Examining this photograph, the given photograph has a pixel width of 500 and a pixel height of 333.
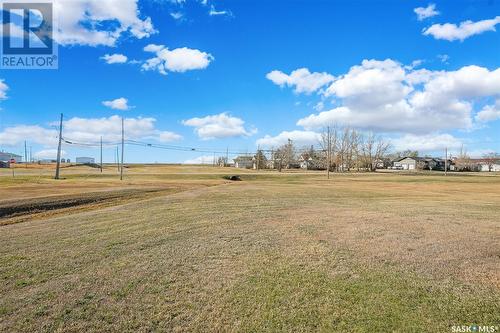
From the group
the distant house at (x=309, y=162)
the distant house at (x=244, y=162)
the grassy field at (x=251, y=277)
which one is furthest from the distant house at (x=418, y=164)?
the grassy field at (x=251, y=277)

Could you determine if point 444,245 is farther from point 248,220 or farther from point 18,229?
point 18,229

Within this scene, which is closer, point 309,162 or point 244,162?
point 309,162

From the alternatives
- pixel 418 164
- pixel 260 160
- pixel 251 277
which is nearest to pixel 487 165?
pixel 418 164

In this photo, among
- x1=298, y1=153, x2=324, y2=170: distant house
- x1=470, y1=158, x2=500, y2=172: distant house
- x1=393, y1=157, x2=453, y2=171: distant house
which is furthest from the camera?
x1=470, y1=158, x2=500, y2=172: distant house

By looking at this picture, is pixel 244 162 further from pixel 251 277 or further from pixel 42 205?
pixel 251 277

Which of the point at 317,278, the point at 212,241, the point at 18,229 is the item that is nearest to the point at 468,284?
the point at 317,278

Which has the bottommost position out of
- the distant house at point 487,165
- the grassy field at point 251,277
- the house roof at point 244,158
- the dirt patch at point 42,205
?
the dirt patch at point 42,205

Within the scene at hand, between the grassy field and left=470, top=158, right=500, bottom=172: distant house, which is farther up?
left=470, top=158, right=500, bottom=172: distant house

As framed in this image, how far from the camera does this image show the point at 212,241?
10.1 m

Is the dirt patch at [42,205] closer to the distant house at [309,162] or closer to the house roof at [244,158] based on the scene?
the distant house at [309,162]

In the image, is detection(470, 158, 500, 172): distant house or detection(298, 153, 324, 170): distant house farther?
detection(470, 158, 500, 172): distant house

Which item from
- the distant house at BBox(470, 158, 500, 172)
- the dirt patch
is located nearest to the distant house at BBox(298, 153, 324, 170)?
the distant house at BBox(470, 158, 500, 172)

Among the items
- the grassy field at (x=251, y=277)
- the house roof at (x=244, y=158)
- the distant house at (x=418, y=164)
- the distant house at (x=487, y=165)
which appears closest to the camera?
the grassy field at (x=251, y=277)

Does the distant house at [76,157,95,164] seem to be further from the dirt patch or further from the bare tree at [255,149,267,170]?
Result: the dirt patch
